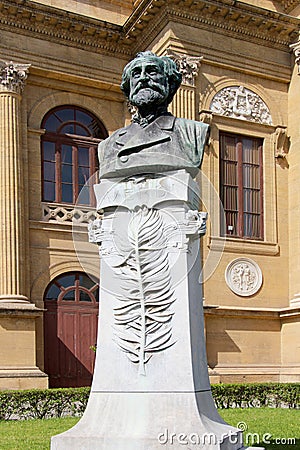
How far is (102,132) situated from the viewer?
2342 centimetres

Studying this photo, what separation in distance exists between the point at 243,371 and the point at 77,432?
1531cm

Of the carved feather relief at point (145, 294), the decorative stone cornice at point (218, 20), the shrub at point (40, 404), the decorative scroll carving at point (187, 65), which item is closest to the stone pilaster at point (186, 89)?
the decorative scroll carving at point (187, 65)

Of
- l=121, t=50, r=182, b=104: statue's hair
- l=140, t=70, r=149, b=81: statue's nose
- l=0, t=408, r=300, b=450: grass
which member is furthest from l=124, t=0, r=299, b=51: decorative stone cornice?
l=140, t=70, r=149, b=81: statue's nose

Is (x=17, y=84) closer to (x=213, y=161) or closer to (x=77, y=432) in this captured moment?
(x=213, y=161)

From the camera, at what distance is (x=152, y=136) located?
22.1 ft

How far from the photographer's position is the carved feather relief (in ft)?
21.0

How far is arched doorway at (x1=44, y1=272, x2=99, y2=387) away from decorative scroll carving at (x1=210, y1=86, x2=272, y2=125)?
7.07 metres

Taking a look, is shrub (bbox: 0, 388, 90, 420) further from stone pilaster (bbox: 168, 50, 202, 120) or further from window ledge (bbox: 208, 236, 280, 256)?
stone pilaster (bbox: 168, 50, 202, 120)

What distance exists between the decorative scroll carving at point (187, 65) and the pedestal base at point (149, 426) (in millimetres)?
16285

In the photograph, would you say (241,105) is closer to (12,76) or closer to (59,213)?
(59,213)

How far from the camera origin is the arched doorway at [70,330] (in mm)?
21141

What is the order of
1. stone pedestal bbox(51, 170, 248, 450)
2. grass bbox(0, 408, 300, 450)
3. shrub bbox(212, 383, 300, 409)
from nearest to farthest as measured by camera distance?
stone pedestal bbox(51, 170, 248, 450), grass bbox(0, 408, 300, 450), shrub bbox(212, 383, 300, 409)

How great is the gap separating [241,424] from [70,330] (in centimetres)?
1068

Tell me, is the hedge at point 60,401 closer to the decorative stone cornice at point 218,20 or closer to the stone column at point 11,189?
the stone column at point 11,189
